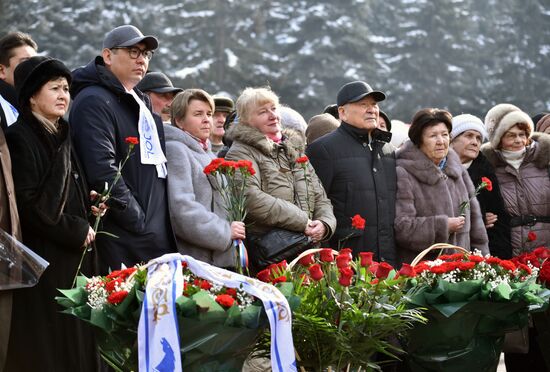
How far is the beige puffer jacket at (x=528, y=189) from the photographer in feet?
25.3

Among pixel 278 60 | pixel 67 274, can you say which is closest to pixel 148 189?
pixel 67 274

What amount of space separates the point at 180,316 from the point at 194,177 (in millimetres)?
2200

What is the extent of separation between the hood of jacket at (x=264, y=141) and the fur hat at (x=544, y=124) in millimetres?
3164

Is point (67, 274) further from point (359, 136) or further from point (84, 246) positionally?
point (359, 136)

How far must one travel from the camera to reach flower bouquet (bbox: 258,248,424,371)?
428cm

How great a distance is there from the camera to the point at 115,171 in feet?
18.3

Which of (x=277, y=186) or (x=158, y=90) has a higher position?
(x=158, y=90)

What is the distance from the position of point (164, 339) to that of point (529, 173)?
4662 millimetres

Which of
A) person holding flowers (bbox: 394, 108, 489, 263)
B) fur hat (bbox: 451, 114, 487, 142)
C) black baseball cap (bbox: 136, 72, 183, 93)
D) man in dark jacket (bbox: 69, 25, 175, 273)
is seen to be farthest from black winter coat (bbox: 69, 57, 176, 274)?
fur hat (bbox: 451, 114, 487, 142)

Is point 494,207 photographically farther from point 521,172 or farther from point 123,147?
point 123,147

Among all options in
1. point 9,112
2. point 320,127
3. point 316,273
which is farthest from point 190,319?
point 320,127

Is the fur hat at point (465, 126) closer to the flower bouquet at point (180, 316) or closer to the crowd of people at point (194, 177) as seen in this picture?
the crowd of people at point (194, 177)

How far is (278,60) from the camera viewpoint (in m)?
31.8

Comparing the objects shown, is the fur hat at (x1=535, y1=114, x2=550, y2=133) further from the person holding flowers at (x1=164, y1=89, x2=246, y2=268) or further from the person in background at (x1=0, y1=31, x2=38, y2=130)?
the person in background at (x1=0, y1=31, x2=38, y2=130)
